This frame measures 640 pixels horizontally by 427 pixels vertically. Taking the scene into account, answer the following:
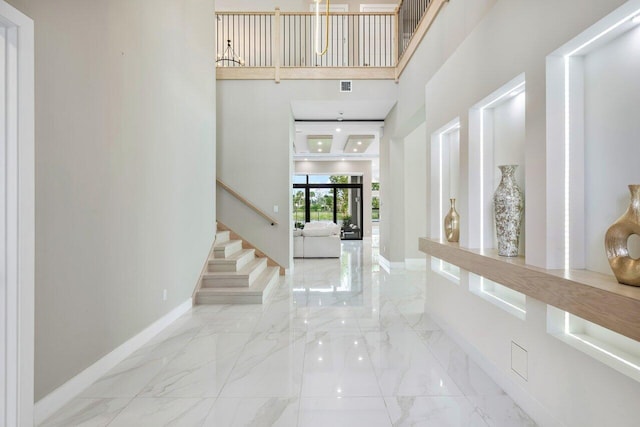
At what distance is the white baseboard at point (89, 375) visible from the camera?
2.03 meters

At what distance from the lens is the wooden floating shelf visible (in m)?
1.29

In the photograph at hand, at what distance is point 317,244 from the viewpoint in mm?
8867

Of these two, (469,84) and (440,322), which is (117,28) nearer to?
(469,84)

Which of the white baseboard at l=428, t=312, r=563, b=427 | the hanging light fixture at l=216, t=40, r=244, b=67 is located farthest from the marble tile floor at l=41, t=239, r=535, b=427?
the hanging light fixture at l=216, t=40, r=244, b=67

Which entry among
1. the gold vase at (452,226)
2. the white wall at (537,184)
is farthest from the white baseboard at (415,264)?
the white wall at (537,184)

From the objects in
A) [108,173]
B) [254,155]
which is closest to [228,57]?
[254,155]

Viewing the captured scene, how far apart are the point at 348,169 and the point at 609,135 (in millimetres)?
13059

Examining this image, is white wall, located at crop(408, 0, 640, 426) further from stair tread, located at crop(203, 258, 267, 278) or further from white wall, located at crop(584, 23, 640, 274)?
stair tread, located at crop(203, 258, 267, 278)

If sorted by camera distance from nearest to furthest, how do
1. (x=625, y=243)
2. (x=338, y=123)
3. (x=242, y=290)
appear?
(x=625, y=243), (x=242, y=290), (x=338, y=123)

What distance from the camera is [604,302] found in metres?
1.38

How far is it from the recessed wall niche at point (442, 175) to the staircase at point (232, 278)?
2467 millimetres
